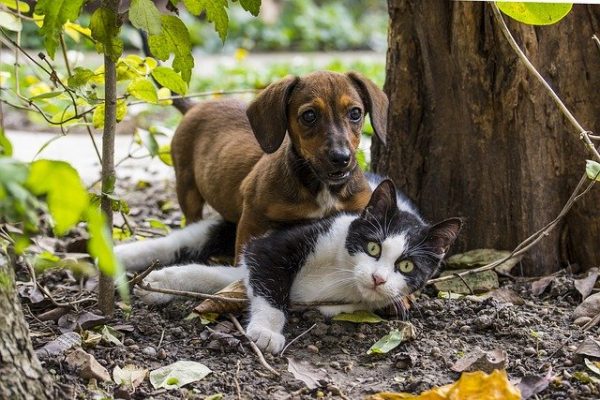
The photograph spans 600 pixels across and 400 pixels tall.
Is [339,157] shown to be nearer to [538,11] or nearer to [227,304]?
[227,304]

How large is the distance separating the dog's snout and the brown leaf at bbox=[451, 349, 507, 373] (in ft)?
3.34

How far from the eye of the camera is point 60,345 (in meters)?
3.14

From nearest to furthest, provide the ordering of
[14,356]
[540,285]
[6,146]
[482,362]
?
[6,146], [14,356], [482,362], [540,285]

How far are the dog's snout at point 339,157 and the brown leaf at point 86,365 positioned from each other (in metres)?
1.34

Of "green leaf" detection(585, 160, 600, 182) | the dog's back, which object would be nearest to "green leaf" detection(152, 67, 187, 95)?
the dog's back

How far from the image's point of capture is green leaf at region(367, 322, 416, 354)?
3336mm

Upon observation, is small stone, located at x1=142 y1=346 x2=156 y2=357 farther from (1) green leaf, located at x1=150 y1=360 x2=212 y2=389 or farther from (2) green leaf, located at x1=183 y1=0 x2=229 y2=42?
(2) green leaf, located at x1=183 y1=0 x2=229 y2=42

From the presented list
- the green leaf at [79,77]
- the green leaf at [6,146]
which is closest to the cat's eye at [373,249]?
the green leaf at [79,77]

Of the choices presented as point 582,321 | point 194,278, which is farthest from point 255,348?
point 582,321

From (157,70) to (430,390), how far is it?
Result: 1.58m

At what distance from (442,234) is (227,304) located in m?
0.98

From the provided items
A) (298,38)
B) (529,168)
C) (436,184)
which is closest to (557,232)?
(529,168)

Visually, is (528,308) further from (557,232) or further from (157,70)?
(157,70)

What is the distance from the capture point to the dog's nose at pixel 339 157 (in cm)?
372
